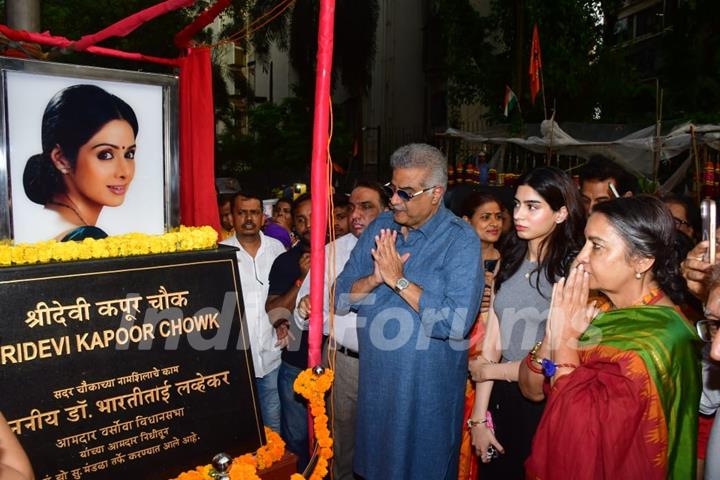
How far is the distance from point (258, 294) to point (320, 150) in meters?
2.20

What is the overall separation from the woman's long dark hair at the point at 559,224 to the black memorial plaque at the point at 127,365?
1599 millimetres

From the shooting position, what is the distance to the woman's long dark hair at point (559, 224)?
302 cm

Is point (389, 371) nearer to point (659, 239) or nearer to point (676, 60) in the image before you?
point (659, 239)

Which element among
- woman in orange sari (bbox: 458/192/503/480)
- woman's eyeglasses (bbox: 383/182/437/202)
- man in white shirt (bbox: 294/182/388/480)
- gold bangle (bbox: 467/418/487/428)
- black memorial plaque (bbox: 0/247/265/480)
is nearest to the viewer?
black memorial plaque (bbox: 0/247/265/480)

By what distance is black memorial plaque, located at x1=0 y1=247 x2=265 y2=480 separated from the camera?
1959 millimetres

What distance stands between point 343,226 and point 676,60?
18.9 m

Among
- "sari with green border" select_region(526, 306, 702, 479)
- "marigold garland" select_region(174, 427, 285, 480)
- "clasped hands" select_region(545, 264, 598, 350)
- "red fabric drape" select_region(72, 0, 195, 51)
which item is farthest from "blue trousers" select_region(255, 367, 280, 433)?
"red fabric drape" select_region(72, 0, 195, 51)

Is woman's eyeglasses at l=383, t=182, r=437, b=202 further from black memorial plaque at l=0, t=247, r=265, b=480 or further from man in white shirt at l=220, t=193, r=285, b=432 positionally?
man in white shirt at l=220, t=193, r=285, b=432

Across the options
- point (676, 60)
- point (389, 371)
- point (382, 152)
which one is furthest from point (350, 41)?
point (389, 371)

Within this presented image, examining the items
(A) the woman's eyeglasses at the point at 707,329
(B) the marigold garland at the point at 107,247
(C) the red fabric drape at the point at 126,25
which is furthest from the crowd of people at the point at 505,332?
(C) the red fabric drape at the point at 126,25

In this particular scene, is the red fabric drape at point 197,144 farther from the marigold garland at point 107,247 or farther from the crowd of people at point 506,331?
the marigold garland at point 107,247

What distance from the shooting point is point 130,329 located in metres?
2.17

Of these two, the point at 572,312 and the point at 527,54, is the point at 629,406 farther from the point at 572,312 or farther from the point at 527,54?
the point at 527,54

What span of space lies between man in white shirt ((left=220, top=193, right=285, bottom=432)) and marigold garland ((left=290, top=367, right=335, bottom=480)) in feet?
5.43
